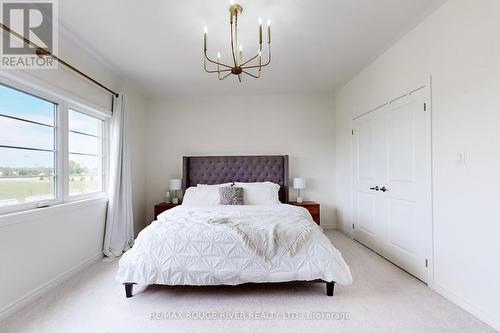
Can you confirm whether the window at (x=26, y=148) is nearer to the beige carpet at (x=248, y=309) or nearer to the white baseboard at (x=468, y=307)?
the beige carpet at (x=248, y=309)

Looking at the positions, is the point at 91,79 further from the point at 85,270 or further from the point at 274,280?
the point at 274,280

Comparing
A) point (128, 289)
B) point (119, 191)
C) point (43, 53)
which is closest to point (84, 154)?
point (119, 191)

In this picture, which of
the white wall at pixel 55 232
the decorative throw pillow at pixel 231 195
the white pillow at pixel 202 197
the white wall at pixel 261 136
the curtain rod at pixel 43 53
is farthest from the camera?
the white wall at pixel 261 136

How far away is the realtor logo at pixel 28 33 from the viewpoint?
6.30ft

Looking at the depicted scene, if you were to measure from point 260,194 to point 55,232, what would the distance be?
262 centimetres

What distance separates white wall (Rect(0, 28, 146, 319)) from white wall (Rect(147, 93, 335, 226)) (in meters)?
1.41

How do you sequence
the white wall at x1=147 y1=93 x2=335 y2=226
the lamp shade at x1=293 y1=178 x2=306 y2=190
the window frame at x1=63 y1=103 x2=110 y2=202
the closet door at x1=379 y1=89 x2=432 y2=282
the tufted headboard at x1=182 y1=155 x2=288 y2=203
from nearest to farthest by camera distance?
1. the closet door at x1=379 y1=89 x2=432 y2=282
2. the window frame at x1=63 y1=103 x2=110 y2=202
3. the lamp shade at x1=293 y1=178 x2=306 y2=190
4. the tufted headboard at x1=182 y1=155 x2=288 y2=203
5. the white wall at x1=147 y1=93 x2=335 y2=226

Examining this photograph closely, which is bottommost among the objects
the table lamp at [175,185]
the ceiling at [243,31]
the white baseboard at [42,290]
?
the white baseboard at [42,290]

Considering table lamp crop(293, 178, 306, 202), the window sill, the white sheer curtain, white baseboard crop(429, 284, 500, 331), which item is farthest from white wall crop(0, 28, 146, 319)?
white baseboard crop(429, 284, 500, 331)

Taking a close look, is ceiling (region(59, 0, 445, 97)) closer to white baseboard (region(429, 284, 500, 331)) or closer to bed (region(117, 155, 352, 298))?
bed (region(117, 155, 352, 298))

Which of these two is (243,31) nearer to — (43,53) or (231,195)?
(43,53)

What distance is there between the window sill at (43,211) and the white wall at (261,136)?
1.68 m

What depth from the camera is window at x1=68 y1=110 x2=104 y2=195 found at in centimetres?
279

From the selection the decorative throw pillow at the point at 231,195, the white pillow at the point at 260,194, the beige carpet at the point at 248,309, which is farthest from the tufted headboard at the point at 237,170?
the beige carpet at the point at 248,309
